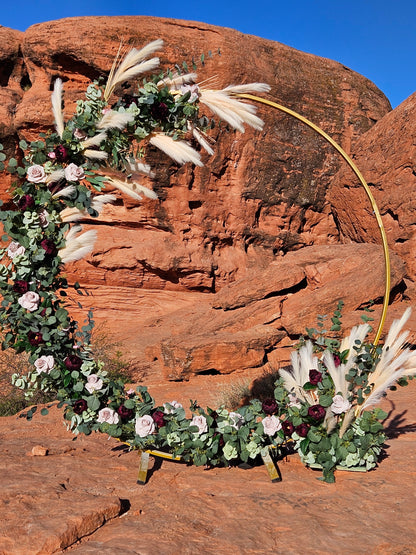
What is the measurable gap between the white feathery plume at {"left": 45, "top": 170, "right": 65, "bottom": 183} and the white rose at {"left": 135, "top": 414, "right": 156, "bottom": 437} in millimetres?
2100

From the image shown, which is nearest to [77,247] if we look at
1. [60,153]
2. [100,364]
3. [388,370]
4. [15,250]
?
[15,250]

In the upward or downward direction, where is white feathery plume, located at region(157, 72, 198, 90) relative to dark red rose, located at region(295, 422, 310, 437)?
upward

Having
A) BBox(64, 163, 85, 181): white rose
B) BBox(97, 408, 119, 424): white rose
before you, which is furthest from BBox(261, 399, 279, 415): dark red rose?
BBox(64, 163, 85, 181): white rose

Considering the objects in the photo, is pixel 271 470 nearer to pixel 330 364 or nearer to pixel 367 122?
pixel 330 364

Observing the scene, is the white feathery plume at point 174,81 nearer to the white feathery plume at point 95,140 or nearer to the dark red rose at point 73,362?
the white feathery plume at point 95,140

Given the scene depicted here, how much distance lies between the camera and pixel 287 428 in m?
4.19

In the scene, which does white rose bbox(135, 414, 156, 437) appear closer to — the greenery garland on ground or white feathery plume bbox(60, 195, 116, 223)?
the greenery garland on ground

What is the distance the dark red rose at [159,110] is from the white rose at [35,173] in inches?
42.5

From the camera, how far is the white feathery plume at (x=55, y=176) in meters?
4.11

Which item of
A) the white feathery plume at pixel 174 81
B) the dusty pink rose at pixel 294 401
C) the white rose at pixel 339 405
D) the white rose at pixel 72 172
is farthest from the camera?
the white feathery plume at pixel 174 81

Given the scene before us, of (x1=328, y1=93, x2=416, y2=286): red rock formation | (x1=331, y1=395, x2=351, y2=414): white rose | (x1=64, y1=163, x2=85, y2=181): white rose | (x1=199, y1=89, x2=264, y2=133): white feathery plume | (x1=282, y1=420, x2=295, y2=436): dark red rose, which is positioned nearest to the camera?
(x1=331, y1=395, x2=351, y2=414): white rose

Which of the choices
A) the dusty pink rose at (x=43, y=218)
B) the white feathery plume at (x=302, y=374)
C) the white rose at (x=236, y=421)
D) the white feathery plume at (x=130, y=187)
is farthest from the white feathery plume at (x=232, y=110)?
the white rose at (x=236, y=421)

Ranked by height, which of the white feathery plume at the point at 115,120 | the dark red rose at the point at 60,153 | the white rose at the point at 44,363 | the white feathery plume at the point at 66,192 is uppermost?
the white feathery plume at the point at 115,120

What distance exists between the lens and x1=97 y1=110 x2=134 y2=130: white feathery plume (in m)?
4.12
